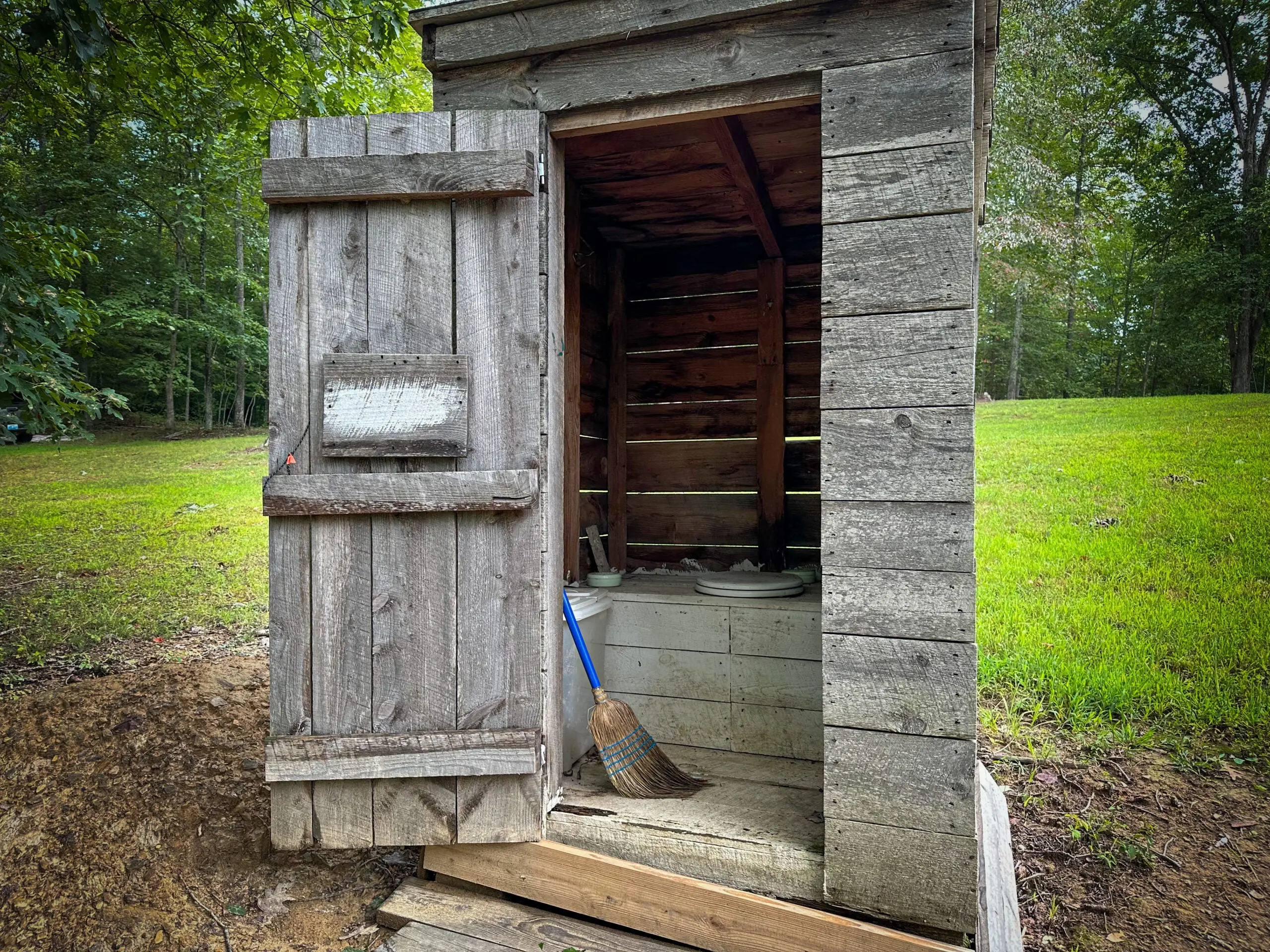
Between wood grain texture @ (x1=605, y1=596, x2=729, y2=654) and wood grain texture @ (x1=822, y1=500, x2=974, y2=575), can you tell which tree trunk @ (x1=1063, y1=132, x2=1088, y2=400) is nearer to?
wood grain texture @ (x1=605, y1=596, x2=729, y2=654)

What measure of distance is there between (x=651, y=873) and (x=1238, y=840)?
2200 millimetres

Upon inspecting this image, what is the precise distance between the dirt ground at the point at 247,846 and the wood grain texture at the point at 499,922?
13 centimetres

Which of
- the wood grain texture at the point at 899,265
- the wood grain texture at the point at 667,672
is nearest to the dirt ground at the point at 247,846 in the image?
the wood grain texture at the point at 667,672

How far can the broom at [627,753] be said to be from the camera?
2283mm

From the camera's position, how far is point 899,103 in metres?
1.70

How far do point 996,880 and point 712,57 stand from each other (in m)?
2.29

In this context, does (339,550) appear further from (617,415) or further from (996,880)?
(996,880)

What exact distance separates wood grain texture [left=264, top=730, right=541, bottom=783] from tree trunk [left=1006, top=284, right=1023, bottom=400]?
1244 centimetres

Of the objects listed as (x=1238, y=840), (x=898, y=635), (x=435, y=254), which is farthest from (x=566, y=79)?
(x=1238, y=840)

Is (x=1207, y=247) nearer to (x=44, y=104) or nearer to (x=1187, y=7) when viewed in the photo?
(x=1187, y=7)

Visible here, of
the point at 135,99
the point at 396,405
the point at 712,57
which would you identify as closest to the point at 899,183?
the point at 712,57

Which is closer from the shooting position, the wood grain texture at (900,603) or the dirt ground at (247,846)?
the wood grain texture at (900,603)

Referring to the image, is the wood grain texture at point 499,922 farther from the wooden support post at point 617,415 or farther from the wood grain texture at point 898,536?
the wooden support post at point 617,415

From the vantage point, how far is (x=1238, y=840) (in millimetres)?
2619
